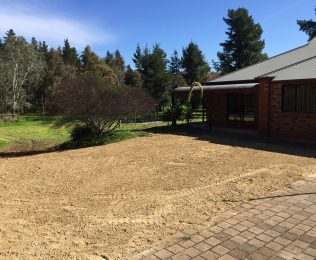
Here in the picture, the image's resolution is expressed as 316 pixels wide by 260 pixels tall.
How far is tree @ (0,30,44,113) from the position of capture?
43062 mm

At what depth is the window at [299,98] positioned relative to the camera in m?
13.3

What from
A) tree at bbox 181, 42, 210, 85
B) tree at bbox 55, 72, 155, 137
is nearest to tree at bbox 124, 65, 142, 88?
tree at bbox 181, 42, 210, 85

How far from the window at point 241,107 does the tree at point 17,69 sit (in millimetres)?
31985

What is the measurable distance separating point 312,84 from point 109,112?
8.52m

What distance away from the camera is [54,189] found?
7711mm

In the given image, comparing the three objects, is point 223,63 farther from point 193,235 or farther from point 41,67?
point 193,235

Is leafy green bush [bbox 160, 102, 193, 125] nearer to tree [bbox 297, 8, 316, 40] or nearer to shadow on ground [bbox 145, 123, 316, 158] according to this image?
shadow on ground [bbox 145, 123, 316, 158]

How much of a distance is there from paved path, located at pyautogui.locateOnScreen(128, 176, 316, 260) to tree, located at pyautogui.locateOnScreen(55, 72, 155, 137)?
33.4ft

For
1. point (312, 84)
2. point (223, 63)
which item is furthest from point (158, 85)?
point (312, 84)

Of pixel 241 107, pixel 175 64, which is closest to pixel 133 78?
pixel 175 64

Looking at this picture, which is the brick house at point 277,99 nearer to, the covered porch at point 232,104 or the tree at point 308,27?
the covered porch at point 232,104

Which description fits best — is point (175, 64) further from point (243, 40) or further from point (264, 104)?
point (264, 104)

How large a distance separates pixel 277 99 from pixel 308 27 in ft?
101

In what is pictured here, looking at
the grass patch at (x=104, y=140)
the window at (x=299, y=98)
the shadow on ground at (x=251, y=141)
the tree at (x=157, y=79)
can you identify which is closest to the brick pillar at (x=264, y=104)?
the shadow on ground at (x=251, y=141)
